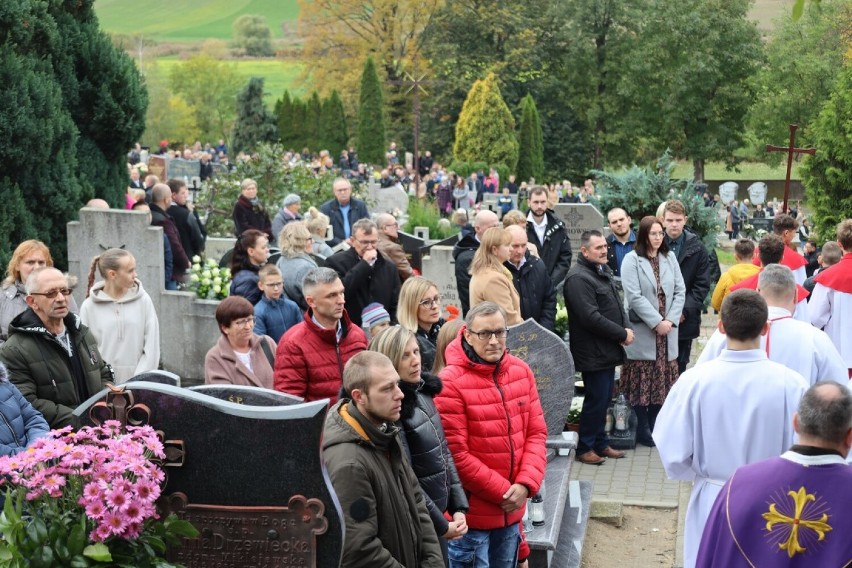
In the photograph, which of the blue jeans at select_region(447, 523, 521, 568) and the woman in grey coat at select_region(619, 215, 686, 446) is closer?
the blue jeans at select_region(447, 523, 521, 568)

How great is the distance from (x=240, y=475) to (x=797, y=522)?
84.4 inches

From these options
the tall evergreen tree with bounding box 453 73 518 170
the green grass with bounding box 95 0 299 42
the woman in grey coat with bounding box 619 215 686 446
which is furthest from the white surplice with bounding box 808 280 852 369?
the green grass with bounding box 95 0 299 42

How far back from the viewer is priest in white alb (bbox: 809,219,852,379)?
9875 mm

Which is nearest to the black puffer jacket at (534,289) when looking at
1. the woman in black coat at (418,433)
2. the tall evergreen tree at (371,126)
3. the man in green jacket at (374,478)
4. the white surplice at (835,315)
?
the white surplice at (835,315)

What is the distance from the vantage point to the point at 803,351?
6770 millimetres

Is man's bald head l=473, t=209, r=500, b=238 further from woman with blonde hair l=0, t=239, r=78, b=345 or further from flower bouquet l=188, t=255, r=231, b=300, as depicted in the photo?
woman with blonde hair l=0, t=239, r=78, b=345

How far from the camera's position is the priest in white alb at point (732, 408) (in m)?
5.94

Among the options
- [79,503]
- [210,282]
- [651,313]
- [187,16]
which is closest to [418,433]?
[79,503]

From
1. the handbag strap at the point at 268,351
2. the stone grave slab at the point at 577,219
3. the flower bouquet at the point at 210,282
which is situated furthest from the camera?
the stone grave slab at the point at 577,219

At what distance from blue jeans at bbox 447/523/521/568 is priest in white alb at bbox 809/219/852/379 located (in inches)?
166

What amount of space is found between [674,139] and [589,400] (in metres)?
45.8

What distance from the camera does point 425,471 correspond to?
5844 mm

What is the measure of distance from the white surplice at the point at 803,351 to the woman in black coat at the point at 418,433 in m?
1.72

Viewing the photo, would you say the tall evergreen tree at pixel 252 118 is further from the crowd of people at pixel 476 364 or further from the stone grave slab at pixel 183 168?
the crowd of people at pixel 476 364
